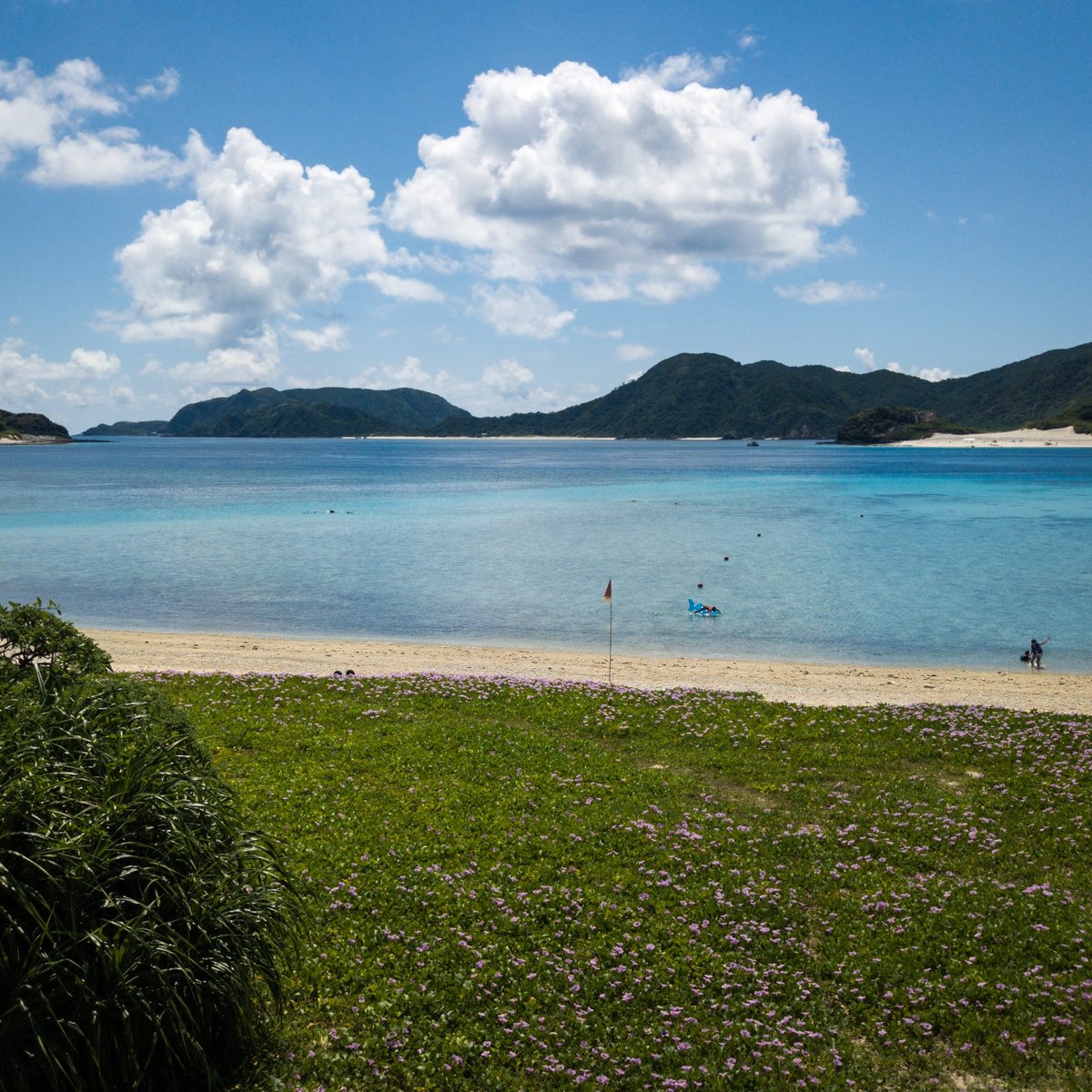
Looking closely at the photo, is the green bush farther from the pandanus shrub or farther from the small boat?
the small boat

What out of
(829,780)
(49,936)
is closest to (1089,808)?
(829,780)

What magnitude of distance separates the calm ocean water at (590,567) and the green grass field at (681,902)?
1576 centimetres

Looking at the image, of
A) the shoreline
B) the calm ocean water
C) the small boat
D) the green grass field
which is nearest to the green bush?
the green grass field

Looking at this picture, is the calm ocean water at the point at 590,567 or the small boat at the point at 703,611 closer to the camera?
the calm ocean water at the point at 590,567

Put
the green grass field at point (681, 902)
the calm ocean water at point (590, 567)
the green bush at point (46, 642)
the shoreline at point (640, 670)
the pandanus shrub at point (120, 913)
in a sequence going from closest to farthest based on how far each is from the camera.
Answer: the pandanus shrub at point (120, 913)
the green grass field at point (681, 902)
the green bush at point (46, 642)
the shoreline at point (640, 670)
the calm ocean water at point (590, 567)

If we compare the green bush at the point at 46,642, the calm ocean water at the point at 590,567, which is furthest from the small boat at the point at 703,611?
the green bush at the point at 46,642

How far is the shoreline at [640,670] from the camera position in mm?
25406

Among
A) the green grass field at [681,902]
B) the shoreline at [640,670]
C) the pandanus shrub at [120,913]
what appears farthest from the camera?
the shoreline at [640,670]

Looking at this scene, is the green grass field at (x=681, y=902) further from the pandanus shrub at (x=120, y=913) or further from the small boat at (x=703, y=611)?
the small boat at (x=703, y=611)

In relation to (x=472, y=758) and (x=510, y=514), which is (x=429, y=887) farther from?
(x=510, y=514)

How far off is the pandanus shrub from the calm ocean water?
86.7 feet

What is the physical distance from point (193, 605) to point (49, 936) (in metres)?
39.3

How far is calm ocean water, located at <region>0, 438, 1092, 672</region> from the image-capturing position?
37.5 meters

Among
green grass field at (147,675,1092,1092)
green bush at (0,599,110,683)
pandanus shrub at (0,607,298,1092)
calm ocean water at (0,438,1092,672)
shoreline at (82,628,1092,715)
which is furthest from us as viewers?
calm ocean water at (0,438,1092,672)
